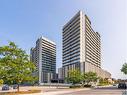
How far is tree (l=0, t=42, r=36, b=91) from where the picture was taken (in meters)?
43.1

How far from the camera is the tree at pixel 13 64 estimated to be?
141 ft

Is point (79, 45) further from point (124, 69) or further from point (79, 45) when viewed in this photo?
point (124, 69)

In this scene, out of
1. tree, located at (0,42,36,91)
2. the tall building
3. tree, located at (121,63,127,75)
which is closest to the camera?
tree, located at (0,42,36,91)

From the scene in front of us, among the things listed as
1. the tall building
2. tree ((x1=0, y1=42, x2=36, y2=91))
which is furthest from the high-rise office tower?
tree ((x1=0, y1=42, x2=36, y2=91))

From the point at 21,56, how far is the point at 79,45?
13856 cm

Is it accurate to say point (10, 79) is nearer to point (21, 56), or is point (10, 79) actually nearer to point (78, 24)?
point (21, 56)

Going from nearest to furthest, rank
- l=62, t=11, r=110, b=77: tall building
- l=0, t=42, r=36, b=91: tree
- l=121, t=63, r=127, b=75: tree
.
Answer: l=0, t=42, r=36, b=91: tree
l=121, t=63, r=127, b=75: tree
l=62, t=11, r=110, b=77: tall building

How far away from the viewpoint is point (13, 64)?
43031 millimetres

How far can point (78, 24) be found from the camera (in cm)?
18962

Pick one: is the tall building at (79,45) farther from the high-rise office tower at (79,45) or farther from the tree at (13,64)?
the tree at (13,64)

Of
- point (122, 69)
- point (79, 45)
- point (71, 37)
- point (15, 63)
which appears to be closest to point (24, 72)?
point (15, 63)

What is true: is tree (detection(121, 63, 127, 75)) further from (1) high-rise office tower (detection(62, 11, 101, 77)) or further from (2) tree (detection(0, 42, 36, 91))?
(1) high-rise office tower (detection(62, 11, 101, 77))

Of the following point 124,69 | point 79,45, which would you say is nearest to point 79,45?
point 79,45

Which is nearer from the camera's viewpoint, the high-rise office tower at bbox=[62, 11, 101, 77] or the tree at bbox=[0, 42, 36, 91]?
the tree at bbox=[0, 42, 36, 91]
